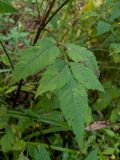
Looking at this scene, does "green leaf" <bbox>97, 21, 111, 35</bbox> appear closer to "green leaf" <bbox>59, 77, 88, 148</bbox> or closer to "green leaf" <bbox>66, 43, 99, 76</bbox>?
"green leaf" <bbox>66, 43, 99, 76</bbox>

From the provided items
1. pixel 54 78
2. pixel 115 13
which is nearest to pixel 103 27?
pixel 115 13

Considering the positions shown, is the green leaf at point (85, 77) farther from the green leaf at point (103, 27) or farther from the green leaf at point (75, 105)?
the green leaf at point (103, 27)

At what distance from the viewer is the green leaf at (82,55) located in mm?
1377

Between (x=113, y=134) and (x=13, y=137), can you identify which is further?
(x=113, y=134)

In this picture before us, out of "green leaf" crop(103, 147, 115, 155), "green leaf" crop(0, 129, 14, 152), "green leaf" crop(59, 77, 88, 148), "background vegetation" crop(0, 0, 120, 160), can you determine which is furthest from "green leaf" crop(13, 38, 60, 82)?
Result: "green leaf" crop(103, 147, 115, 155)

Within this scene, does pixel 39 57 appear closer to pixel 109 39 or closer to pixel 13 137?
pixel 13 137

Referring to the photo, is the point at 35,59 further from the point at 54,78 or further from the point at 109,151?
the point at 109,151

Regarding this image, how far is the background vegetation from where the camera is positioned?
4.30ft

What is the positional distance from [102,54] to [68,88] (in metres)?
1.11

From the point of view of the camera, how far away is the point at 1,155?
1.99m

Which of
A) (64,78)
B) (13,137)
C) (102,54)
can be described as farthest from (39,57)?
(102,54)

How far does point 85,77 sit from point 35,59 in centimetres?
19

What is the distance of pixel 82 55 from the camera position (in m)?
1.39

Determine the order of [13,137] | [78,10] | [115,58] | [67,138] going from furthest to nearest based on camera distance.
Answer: [78,10]
[67,138]
[115,58]
[13,137]
